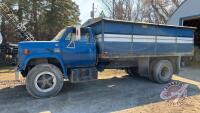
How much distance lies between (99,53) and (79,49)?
0.73 meters

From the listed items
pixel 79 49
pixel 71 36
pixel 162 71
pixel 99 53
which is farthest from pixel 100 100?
pixel 162 71

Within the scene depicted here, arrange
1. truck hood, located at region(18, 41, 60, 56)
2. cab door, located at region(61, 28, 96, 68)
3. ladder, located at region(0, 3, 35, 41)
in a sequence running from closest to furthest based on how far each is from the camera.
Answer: truck hood, located at region(18, 41, 60, 56) → cab door, located at region(61, 28, 96, 68) → ladder, located at region(0, 3, 35, 41)

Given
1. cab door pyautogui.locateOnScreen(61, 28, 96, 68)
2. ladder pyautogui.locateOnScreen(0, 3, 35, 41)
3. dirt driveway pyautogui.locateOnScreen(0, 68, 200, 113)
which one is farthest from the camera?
ladder pyautogui.locateOnScreen(0, 3, 35, 41)

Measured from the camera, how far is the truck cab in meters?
7.01

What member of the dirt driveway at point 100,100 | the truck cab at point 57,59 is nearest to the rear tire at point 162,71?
the dirt driveway at point 100,100

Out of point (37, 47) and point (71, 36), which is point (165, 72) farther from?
point (37, 47)

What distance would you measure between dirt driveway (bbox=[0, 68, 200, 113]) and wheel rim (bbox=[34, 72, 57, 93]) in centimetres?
37

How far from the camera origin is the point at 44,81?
7172 mm

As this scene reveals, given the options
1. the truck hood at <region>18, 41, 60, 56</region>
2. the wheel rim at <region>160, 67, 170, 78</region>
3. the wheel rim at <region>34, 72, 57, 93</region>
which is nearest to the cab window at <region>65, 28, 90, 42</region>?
the truck hood at <region>18, 41, 60, 56</region>

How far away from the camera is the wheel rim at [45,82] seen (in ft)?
23.3

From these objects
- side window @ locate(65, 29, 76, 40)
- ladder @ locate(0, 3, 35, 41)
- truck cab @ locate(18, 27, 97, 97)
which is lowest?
truck cab @ locate(18, 27, 97, 97)

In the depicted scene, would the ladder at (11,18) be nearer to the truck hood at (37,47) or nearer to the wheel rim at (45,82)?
the truck hood at (37,47)

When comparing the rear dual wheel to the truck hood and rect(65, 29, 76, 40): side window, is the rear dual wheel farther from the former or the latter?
the truck hood

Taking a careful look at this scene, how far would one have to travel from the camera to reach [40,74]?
7.08m
